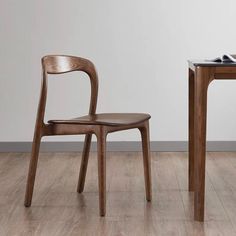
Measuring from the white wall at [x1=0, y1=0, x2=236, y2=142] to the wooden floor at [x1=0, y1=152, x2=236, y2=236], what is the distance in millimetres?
388

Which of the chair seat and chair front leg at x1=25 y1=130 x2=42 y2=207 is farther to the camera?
chair front leg at x1=25 y1=130 x2=42 y2=207

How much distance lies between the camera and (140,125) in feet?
9.80

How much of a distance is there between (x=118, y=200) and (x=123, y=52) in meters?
1.64

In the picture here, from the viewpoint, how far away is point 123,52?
4520mm

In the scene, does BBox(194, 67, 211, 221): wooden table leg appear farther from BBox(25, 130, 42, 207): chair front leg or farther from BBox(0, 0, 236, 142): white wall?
BBox(0, 0, 236, 142): white wall

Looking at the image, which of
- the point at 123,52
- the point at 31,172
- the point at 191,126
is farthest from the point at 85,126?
the point at 123,52

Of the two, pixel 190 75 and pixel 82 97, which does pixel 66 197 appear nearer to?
pixel 190 75

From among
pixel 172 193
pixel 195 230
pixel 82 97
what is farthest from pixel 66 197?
pixel 82 97

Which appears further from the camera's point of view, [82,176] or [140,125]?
[82,176]

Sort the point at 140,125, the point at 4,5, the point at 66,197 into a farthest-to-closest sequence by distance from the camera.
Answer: the point at 4,5 < the point at 66,197 < the point at 140,125

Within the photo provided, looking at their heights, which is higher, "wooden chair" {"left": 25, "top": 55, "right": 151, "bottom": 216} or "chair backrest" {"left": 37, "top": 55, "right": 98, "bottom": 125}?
"chair backrest" {"left": 37, "top": 55, "right": 98, "bottom": 125}

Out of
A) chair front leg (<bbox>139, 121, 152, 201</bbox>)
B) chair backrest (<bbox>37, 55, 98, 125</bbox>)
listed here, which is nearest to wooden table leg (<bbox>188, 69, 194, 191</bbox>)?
chair front leg (<bbox>139, 121, 152, 201</bbox>)

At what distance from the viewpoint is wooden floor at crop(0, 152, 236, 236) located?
2631mm

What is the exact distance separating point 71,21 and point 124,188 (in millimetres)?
1568
